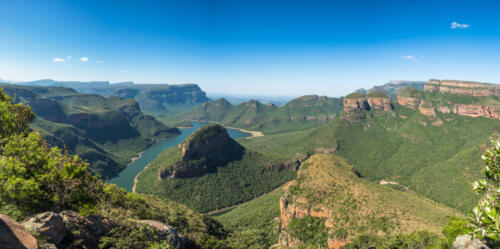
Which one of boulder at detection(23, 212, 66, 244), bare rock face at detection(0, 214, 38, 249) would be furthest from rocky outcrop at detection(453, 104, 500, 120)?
bare rock face at detection(0, 214, 38, 249)

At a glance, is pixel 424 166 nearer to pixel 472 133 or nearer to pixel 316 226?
pixel 472 133

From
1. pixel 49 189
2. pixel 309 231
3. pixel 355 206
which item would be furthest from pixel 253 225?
pixel 49 189

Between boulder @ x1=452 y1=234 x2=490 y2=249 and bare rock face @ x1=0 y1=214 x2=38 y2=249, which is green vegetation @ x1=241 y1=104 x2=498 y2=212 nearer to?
boulder @ x1=452 y1=234 x2=490 y2=249

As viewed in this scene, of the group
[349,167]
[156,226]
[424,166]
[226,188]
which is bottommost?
[226,188]

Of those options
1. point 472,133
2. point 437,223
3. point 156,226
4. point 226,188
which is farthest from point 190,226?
point 472,133

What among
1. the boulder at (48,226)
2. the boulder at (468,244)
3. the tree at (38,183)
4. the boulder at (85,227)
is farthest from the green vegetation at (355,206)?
the boulder at (48,226)
